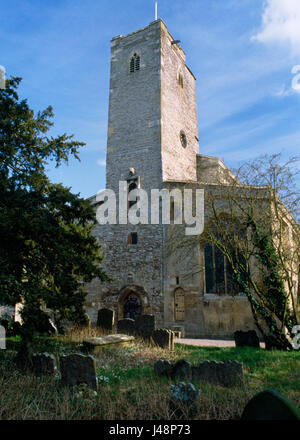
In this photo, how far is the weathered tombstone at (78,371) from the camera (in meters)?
5.42

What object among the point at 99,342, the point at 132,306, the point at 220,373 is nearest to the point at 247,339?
the point at 220,373

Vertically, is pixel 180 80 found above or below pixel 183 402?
above

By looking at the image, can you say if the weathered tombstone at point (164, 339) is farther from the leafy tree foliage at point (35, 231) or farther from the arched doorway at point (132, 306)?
the arched doorway at point (132, 306)

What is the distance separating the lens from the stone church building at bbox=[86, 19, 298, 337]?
13.7m

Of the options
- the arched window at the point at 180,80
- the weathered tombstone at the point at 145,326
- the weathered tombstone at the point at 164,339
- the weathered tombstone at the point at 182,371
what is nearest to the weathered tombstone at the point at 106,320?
the weathered tombstone at the point at 145,326

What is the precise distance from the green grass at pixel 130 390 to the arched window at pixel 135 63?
16129 mm

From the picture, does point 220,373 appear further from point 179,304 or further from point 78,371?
point 179,304

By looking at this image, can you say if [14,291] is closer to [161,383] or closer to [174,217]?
[161,383]

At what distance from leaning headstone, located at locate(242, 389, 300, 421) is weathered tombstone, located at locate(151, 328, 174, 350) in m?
6.47

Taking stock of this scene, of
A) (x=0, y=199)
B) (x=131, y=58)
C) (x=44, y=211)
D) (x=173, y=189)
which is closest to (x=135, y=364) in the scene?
(x=44, y=211)

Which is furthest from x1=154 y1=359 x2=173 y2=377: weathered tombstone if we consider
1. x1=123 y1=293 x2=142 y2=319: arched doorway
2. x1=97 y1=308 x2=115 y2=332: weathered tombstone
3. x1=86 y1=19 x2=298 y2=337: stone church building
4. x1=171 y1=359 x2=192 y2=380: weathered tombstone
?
x1=123 y1=293 x2=142 y2=319: arched doorway

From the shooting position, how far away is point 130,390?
5.21 m

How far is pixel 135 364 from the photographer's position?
7.51 meters

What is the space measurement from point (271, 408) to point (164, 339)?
700 cm
